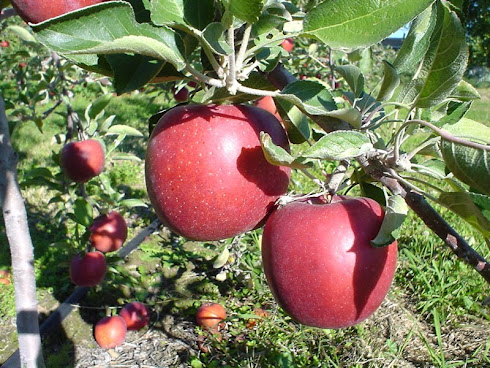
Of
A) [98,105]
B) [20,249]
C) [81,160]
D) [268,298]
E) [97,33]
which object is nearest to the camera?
[97,33]

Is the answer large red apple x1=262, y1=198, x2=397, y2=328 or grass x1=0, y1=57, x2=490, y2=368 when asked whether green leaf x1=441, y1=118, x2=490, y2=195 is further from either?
grass x1=0, y1=57, x2=490, y2=368

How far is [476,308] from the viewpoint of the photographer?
2.06m

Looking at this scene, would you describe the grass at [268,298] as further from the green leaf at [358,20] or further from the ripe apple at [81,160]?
the green leaf at [358,20]

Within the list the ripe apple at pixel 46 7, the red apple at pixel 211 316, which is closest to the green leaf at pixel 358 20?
the ripe apple at pixel 46 7

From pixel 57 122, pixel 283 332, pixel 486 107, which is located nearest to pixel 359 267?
pixel 283 332

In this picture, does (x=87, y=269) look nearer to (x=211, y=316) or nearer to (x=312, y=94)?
(x=211, y=316)

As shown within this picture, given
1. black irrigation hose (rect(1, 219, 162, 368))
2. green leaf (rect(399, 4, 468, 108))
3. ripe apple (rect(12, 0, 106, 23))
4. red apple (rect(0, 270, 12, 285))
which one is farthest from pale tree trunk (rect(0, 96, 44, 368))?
red apple (rect(0, 270, 12, 285))

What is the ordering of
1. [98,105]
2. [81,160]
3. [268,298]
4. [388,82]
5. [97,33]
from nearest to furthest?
1. [97,33]
2. [388,82]
3. [81,160]
4. [98,105]
5. [268,298]

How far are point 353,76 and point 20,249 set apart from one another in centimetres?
86

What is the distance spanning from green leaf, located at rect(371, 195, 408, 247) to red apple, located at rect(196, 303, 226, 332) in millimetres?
1564

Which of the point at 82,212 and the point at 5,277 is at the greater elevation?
the point at 82,212

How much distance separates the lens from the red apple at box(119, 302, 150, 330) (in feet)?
6.40

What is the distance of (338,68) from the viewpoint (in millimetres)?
520

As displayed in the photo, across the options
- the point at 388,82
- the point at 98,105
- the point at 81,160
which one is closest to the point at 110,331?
the point at 81,160
